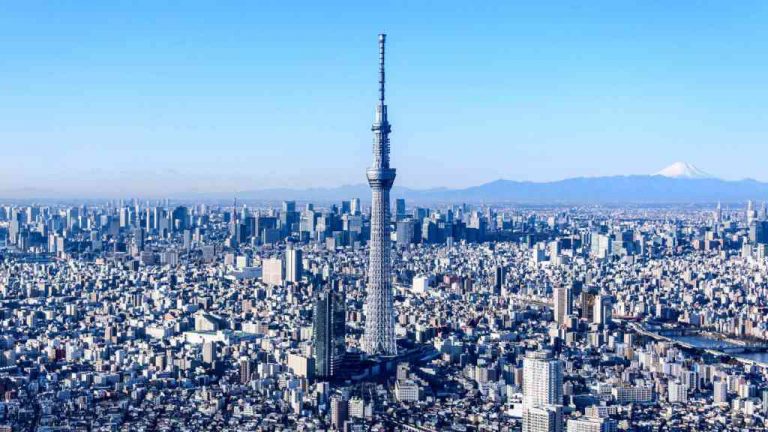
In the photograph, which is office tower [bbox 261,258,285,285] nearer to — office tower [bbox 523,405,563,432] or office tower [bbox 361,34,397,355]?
office tower [bbox 361,34,397,355]

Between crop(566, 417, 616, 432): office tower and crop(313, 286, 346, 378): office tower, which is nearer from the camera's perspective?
crop(566, 417, 616, 432): office tower

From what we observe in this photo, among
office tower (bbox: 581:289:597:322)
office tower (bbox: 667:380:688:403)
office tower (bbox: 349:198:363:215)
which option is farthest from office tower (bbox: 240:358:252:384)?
office tower (bbox: 349:198:363:215)

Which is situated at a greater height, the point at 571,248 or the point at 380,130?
the point at 380,130

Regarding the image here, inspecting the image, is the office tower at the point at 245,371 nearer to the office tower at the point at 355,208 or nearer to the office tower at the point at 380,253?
the office tower at the point at 380,253

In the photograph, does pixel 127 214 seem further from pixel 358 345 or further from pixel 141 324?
pixel 358 345

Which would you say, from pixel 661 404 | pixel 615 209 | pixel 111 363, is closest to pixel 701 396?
pixel 661 404
